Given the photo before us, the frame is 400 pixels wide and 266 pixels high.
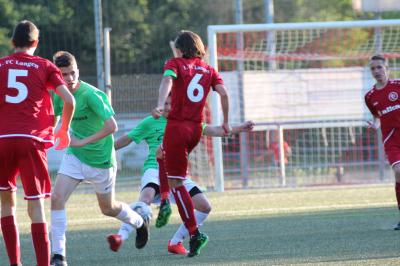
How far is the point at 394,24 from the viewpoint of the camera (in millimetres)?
17781

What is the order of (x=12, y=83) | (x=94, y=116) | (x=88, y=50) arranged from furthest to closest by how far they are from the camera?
1. (x=88, y=50)
2. (x=94, y=116)
3. (x=12, y=83)

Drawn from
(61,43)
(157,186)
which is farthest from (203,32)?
(157,186)

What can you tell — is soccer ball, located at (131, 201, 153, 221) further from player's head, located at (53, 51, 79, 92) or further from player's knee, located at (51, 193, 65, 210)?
player's head, located at (53, 51, 79, 92)

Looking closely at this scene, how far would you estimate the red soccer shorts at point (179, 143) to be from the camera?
8.25m

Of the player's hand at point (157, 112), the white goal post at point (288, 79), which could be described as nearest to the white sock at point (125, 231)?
the player's hand at point (157, 112)

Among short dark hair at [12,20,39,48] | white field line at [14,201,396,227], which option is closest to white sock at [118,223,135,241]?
short dark hair at [12,20,39,48]

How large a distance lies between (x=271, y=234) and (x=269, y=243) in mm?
847

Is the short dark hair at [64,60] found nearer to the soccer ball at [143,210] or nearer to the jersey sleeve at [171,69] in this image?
the jersey sleeve at [171,69]

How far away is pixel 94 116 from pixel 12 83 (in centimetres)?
124

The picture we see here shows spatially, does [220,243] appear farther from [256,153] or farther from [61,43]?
[61,43]

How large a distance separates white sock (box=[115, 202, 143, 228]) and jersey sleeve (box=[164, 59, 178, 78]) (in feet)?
3.77

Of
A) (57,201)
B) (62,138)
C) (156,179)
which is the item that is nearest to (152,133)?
(156,179)

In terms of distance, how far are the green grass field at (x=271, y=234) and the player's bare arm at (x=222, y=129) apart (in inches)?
39.9

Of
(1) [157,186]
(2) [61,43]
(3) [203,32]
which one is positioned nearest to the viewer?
(1) [157,186]
